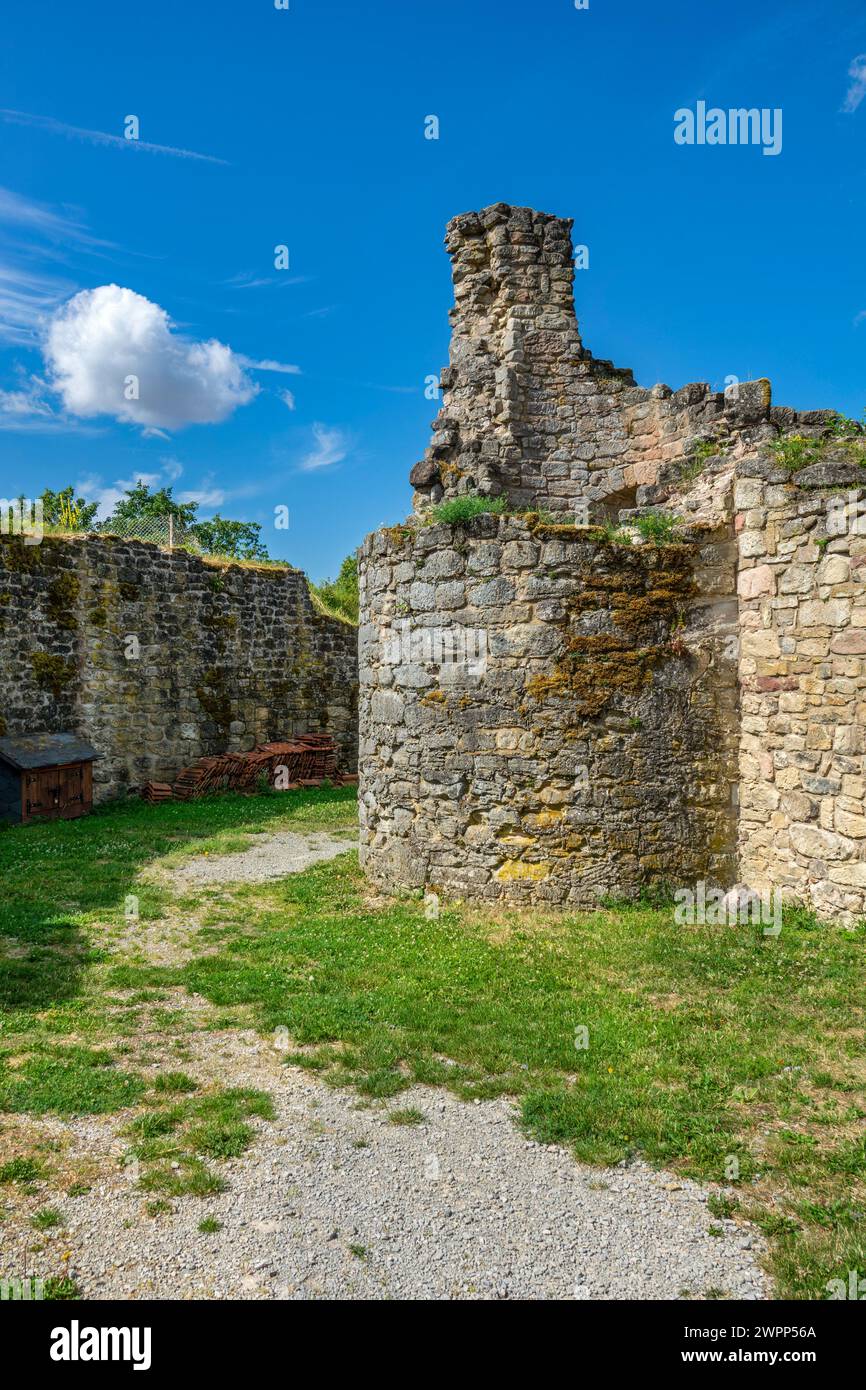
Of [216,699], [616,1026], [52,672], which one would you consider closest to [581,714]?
[616,1026]

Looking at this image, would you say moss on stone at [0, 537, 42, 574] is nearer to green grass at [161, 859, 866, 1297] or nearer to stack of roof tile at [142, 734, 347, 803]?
stack of roof tile at [142, 734, 347, 803]

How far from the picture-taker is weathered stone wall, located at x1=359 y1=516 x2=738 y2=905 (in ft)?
27.5

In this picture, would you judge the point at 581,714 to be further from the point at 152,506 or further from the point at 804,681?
the point at 152,506

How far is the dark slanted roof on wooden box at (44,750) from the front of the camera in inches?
538

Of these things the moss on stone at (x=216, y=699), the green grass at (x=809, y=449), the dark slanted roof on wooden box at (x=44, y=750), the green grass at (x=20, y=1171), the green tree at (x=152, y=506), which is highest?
the green tree at (x=152, y=506)

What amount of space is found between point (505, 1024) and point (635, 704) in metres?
3.63

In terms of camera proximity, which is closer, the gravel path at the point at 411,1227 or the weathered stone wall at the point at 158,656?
the gravel path at the point at 411,1227

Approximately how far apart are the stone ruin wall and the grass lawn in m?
Answer: 0.64

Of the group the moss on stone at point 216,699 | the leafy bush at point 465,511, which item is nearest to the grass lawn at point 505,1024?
the leafy bush at point 465,511

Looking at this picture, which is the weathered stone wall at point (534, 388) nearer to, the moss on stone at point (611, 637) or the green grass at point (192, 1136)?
the moss on stone at point (611, 637)

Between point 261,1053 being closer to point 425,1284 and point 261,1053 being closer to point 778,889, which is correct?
point 425,1284

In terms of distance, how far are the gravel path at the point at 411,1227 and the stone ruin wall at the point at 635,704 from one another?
13.1 feet

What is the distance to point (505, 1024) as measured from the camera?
6023 mm
